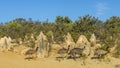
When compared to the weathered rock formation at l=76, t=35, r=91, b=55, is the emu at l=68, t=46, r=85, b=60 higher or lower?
lower

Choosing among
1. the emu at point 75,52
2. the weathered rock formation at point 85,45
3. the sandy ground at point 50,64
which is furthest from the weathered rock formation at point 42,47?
the sandy ground at point 50,64

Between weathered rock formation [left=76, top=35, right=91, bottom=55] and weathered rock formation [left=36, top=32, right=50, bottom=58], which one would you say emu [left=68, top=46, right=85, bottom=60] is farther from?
A: weathered rock formation [left=36, top=32, right=50, bottom=58]

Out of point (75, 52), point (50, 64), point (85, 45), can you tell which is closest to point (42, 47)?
point (75, 52)

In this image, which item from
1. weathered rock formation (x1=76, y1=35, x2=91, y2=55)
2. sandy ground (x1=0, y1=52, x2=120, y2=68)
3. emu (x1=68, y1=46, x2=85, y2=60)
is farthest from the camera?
weathered rock formation (x1=76, y1=35, x2=91, y2=55)

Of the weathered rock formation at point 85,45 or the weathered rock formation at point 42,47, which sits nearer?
the weathered rock formation at point 42,47

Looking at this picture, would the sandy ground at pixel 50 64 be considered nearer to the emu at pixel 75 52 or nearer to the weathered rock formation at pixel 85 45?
the emu at pixel 75 52

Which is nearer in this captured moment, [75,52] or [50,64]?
[50,64]

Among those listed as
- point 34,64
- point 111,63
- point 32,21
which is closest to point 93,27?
point 32,21

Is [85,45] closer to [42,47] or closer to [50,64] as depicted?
[42,47]

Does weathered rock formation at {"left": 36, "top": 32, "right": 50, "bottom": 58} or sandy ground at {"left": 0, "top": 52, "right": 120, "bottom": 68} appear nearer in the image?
sandy ground at {"left": 0, "top": 52, "right": 120, "bottom": 68}

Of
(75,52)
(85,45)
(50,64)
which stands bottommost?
(50,64)

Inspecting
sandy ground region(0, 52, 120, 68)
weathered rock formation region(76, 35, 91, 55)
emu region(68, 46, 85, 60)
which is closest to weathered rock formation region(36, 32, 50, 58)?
emu region(68, 46, 85, 60)

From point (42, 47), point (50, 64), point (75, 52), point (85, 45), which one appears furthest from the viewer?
point (85, 45)

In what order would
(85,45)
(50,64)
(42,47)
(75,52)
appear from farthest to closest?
1. (85,45)
2. (42,47)
3. (75,52)
4. (50,64)
